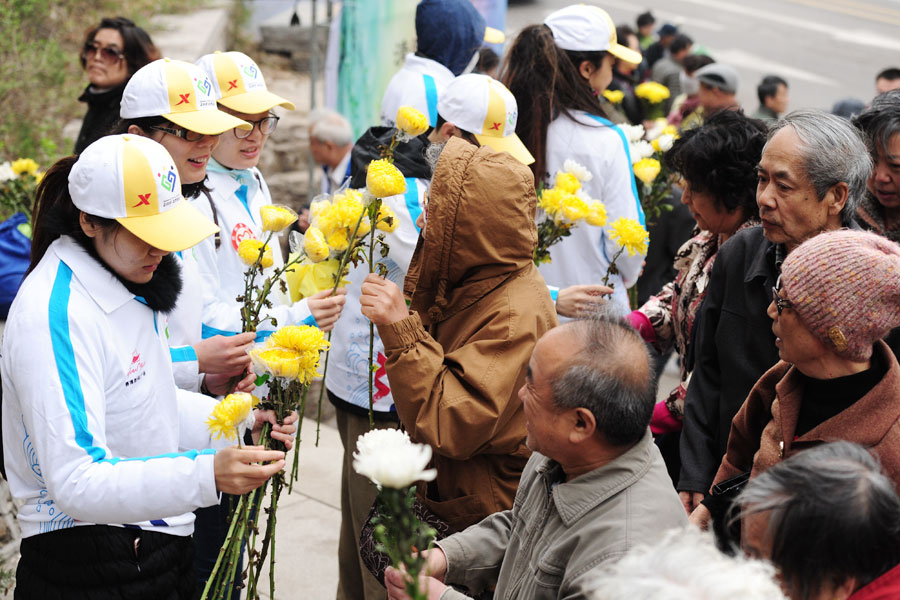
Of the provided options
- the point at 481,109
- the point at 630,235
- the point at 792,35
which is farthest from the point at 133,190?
the point at 792,35

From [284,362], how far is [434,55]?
8.19 ft

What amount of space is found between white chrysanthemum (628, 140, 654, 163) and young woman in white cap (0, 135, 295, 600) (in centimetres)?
232

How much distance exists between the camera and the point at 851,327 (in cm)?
212

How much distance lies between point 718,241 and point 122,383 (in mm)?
2113

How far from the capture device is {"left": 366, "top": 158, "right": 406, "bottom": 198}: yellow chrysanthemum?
2.59 meters

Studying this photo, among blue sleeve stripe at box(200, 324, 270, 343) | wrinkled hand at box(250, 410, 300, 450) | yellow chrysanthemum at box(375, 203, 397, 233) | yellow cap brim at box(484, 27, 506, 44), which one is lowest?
blue sleeve stripe at box(200, 324, 270, 343)

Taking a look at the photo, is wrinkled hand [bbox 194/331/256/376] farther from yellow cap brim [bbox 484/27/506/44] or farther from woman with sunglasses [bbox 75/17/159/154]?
yellow cap brim [bbox 484/27/506/44]

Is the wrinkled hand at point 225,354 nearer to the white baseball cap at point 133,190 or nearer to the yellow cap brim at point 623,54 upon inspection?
the white baseball cap at point 133,190

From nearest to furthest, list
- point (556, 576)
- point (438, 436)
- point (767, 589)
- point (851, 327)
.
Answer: point (767, 589) → point (556, 576) → point (851, 327) → point (438, 436)

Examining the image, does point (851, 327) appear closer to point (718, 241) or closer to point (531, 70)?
point (718, 241)

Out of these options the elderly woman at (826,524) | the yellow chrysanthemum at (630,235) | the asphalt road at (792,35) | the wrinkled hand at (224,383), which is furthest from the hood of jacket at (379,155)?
the asphalt road at (792,35)

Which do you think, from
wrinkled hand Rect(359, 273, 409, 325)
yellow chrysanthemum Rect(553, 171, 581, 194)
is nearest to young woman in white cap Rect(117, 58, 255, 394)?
wrinkled hand Rect(359, 273, 409, 325)

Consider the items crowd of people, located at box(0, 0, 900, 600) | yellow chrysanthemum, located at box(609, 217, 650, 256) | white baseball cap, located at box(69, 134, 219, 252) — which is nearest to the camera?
crowd of people, located at box(0, 0, 900, 600)

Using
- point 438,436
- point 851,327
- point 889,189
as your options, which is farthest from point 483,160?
point 889,189
